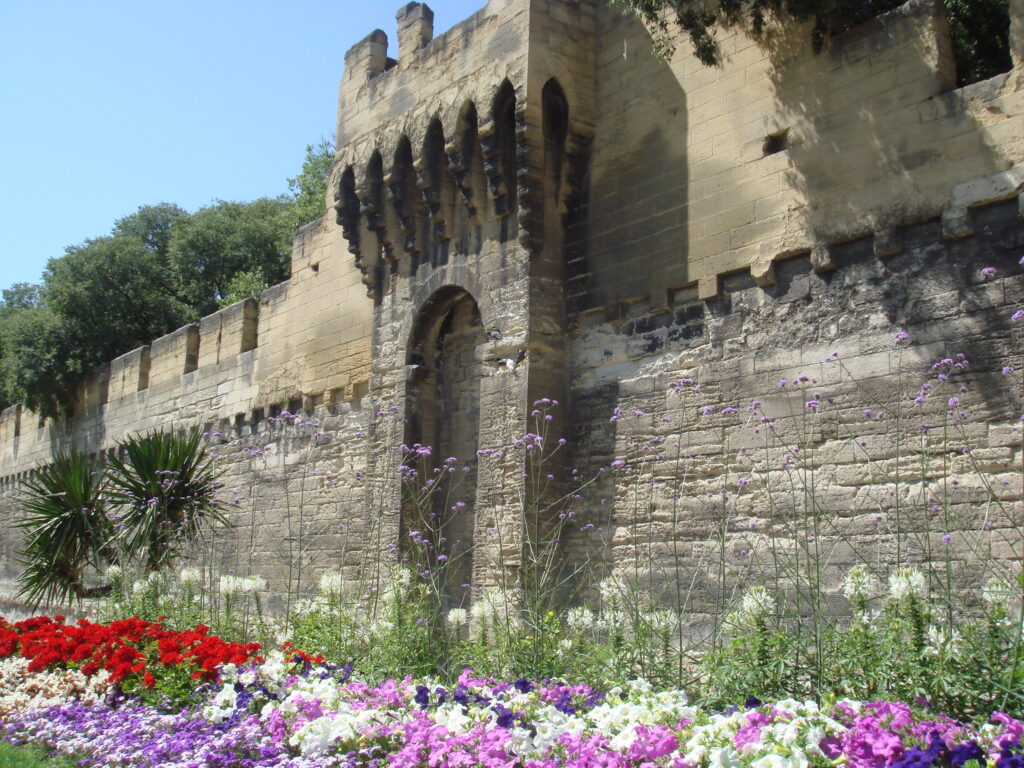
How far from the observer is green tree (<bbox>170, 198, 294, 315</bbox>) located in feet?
87.8

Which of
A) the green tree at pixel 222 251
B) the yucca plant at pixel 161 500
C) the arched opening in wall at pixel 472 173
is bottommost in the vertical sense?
the yucca plant at pixel 161 500

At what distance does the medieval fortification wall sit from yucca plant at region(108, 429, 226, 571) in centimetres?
122

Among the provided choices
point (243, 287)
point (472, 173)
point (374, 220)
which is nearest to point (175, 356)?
point (374, 220)

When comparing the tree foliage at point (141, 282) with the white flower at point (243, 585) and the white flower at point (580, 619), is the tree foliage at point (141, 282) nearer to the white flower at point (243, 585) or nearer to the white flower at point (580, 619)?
the white flower at point (243, 585)

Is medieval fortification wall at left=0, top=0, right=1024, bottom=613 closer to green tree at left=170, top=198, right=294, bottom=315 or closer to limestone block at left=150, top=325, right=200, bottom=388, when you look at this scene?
limestone block at left=150, top=325, right=200, bottom=388

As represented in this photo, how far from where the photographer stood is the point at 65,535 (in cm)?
1323

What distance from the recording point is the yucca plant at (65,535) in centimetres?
1300

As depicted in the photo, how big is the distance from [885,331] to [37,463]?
20339mm

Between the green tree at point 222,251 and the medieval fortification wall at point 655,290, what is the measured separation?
1330 centimetres

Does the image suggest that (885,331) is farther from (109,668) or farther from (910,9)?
(109,668)

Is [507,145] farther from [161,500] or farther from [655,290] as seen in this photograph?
[161,500]

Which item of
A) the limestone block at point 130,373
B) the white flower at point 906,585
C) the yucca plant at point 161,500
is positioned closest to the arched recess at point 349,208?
the yucca plant at point 161,500

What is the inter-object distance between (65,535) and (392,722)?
992 cm

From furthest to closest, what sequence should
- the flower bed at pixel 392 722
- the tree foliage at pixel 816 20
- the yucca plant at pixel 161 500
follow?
the yucca plant at pixel 161 500 < the tree foliage at pixel 816 20 < the flower bed at pixel 392 722
